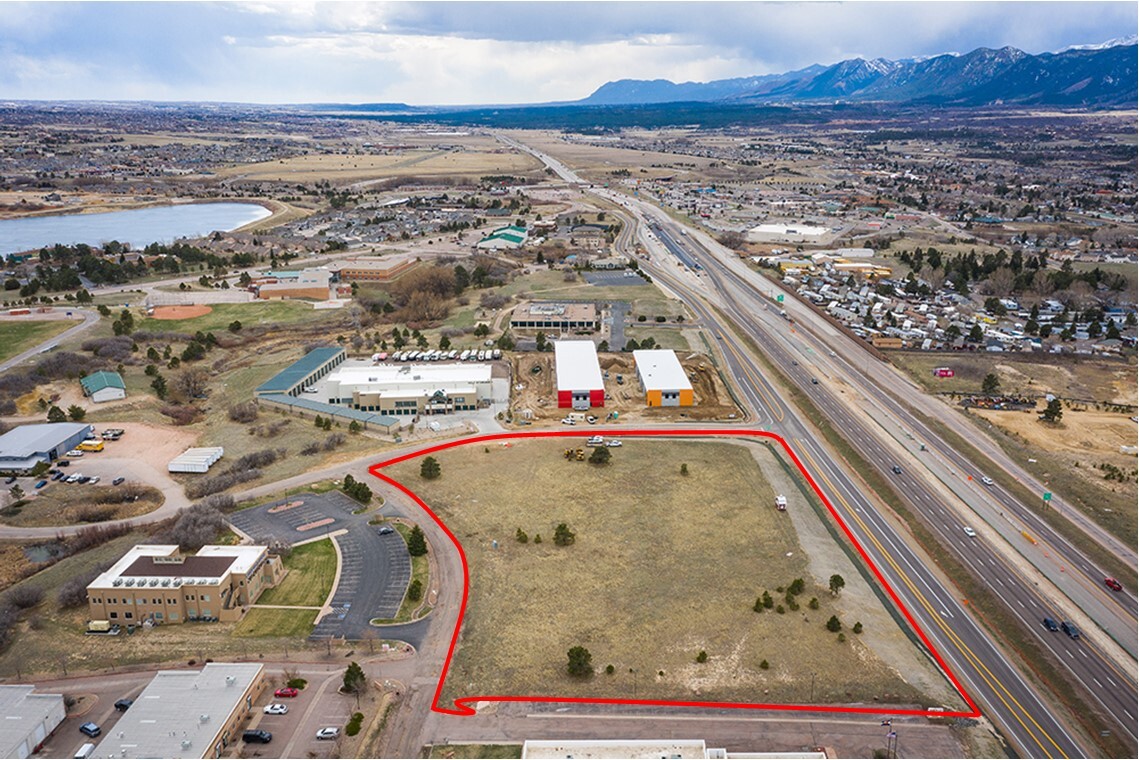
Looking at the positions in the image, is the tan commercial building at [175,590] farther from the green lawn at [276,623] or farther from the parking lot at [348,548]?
A: the parking lot at [348,548]

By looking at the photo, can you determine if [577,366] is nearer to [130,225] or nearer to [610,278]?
[610,278]

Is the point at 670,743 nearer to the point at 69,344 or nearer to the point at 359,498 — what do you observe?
the point at 359,498

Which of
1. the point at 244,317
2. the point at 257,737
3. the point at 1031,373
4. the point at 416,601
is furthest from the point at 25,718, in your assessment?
the point at 1031,373

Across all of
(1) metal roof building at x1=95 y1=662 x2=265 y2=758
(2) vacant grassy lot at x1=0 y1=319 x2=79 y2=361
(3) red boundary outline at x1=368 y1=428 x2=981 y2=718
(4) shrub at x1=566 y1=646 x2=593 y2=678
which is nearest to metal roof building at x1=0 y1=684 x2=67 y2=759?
(1) metal roof building at x1=95 y1=662 x2=265 y2=758

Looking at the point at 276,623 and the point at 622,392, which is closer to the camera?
the point at 276,623

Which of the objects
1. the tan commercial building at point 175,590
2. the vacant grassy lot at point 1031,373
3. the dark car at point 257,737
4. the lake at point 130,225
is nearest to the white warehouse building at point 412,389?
the tan commercial building at point 175,590

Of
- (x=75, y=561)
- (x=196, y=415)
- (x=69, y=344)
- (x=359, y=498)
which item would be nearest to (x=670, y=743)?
(x=359, y=498)

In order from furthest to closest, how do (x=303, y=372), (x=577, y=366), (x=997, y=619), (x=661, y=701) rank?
(x=577, y=366) → (x=303, y=372) → (x=997, y=619) → (x=661, y=701)

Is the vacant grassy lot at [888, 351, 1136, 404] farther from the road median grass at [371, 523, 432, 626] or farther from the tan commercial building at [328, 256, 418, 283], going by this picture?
the tan commercial building at [328, 256, 418, 283]
